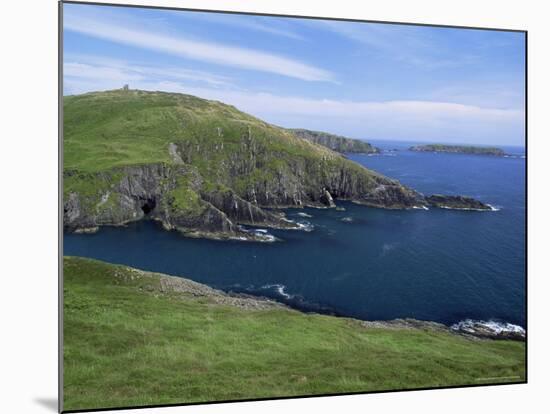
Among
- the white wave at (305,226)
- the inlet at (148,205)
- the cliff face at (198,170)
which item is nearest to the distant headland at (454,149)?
the cliff face at (198,170)

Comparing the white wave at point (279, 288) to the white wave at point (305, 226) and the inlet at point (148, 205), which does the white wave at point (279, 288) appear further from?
the inlet at point (148, 205)

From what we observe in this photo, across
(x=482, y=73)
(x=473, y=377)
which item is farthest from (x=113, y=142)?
(x=473, y=377)

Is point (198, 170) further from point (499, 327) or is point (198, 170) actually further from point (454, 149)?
point (499, 327)

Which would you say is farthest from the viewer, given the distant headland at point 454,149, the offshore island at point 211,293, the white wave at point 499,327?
the distant headland at point 454,149

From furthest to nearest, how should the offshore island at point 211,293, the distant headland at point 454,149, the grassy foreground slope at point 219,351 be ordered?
the distant headland at point 454,149 → the offshore island at point 211,293 → the grassy foreground slope at point 219,351

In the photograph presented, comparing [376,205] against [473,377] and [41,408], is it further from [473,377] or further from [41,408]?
[41,408]

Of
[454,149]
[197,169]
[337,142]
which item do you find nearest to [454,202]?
[454,149]

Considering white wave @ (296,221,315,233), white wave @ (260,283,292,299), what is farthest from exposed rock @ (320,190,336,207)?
white wave @ (260,283,292,299)
